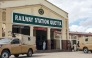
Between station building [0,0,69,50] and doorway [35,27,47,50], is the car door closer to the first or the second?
station building [0,0,69,50]

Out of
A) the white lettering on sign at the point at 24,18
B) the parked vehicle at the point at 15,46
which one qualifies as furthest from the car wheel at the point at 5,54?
the white lettering on sign at the point at 24,18

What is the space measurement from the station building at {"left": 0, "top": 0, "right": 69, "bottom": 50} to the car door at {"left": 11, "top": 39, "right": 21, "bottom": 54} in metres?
8.21

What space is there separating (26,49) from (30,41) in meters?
1.46

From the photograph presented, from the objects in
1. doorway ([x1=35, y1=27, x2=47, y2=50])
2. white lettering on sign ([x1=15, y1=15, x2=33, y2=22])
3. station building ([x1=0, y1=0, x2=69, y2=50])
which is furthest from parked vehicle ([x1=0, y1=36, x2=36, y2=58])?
doorway ([x1=35, y1=27, x2=47, y2=50])

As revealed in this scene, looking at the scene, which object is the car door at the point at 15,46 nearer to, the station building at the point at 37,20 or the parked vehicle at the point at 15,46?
the parked vehicle at the point at 15,46

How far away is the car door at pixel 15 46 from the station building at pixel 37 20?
8208mm

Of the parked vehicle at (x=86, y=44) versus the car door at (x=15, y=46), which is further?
the parked vehicle at (x=86, y=44)

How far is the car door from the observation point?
18.5 meters

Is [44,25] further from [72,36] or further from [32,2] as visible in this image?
[72,36]

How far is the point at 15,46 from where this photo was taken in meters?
18.8

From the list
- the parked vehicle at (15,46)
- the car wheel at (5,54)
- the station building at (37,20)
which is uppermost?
the station building at (37,20)

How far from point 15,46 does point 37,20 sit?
12752 millimetres

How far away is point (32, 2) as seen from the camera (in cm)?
3075

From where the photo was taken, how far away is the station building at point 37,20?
90.7 ft
